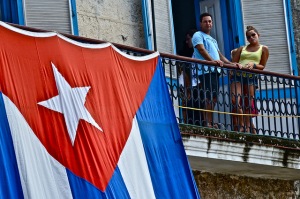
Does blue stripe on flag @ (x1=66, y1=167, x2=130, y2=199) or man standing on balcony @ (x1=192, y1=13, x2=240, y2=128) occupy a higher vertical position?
man standing on balcony @ (x1=192, y1=13, x2=240, y2=128)

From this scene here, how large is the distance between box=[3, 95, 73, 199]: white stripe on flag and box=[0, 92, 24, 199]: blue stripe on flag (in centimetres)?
4

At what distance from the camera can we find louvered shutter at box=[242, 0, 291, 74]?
10.6 m

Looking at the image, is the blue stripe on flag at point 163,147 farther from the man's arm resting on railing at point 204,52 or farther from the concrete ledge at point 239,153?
the man's arm resting on railing at point 204,52

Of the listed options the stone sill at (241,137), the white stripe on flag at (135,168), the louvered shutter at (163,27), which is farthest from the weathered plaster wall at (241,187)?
the white stripe on flag at (135,168)

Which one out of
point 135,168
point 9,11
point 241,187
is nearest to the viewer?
point 135,168

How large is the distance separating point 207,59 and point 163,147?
193 centimetres

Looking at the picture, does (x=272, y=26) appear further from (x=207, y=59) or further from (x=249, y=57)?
(x=207, y=59)

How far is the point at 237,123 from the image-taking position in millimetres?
9102

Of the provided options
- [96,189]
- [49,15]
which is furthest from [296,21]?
[96,189]

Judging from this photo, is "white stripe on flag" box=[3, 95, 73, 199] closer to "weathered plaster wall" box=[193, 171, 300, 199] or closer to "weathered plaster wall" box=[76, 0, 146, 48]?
"weathered plaster wall" box=[193, 171, 300, 199]

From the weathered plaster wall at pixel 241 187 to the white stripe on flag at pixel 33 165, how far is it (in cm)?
336

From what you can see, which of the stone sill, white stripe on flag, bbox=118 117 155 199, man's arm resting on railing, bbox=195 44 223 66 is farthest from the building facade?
white stripe on flag, bbox=118 117 155 199

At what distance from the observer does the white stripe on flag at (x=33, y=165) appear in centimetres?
598

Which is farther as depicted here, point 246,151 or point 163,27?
point 163,27
